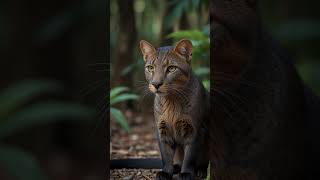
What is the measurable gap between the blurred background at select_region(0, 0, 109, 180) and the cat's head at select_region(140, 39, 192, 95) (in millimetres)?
203

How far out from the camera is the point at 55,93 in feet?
7.52

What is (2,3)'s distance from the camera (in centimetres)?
237

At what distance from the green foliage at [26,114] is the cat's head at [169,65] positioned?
324mm

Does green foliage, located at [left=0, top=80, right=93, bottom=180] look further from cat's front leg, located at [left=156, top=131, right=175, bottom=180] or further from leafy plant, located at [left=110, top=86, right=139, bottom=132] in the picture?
leafy plant, located at [left=110, top=86, right=139, bottom=132]

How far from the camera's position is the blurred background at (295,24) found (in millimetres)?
Result: 2240

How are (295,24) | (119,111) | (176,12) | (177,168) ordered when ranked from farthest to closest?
(176,12) → (119,111) → (177,168) → (295,24)

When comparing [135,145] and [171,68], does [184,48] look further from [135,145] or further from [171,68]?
[135,145]

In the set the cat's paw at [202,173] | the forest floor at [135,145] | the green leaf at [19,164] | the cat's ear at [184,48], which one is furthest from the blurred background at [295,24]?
the green leaf at [19,164]

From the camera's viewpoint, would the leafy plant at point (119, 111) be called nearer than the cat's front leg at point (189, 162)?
No

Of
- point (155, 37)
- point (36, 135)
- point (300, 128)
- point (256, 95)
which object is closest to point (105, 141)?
point (36, 135)

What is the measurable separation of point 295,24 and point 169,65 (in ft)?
1.81

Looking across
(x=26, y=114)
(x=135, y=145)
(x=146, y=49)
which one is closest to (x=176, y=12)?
(x=135, y=145)

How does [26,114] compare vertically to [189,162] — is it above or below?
above

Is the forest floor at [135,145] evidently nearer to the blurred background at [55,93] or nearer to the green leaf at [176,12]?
the blurred background at [55,93]
